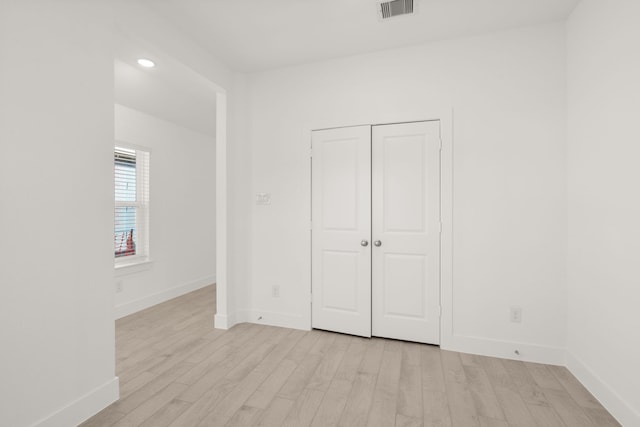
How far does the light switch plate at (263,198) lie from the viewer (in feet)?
10.9

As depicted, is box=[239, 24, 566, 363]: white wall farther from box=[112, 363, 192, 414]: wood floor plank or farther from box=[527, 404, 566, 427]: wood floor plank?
box=[112, 363, 192, 414]: wood floor plank

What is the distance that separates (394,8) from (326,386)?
2838mm

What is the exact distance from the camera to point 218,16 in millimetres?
2404

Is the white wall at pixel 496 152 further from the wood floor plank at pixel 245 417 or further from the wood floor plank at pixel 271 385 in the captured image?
the wood floor plank at pixel 245 417

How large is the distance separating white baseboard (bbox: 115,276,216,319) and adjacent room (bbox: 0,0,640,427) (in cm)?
4

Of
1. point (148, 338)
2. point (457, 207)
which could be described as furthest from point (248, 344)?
point (457, 207)

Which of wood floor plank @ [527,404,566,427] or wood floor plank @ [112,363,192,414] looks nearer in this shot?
wood floor plank @ [527,404,566,427]

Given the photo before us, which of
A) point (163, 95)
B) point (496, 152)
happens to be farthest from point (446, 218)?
point (163, 95)

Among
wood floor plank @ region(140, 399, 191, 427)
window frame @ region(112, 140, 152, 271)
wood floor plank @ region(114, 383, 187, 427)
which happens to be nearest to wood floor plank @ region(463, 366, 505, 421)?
wood floor plank @ region(140, 399, 191, 427)

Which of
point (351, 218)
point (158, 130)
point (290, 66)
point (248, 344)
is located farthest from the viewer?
point (158, 130)

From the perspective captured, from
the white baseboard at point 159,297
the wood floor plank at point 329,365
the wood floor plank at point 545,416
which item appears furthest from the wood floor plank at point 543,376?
the white baseboard at point 159,297

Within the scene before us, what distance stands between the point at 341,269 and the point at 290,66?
7.32ft

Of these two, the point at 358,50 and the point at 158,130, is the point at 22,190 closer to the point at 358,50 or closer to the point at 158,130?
the point at 358,50

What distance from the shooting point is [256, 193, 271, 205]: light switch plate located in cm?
334
